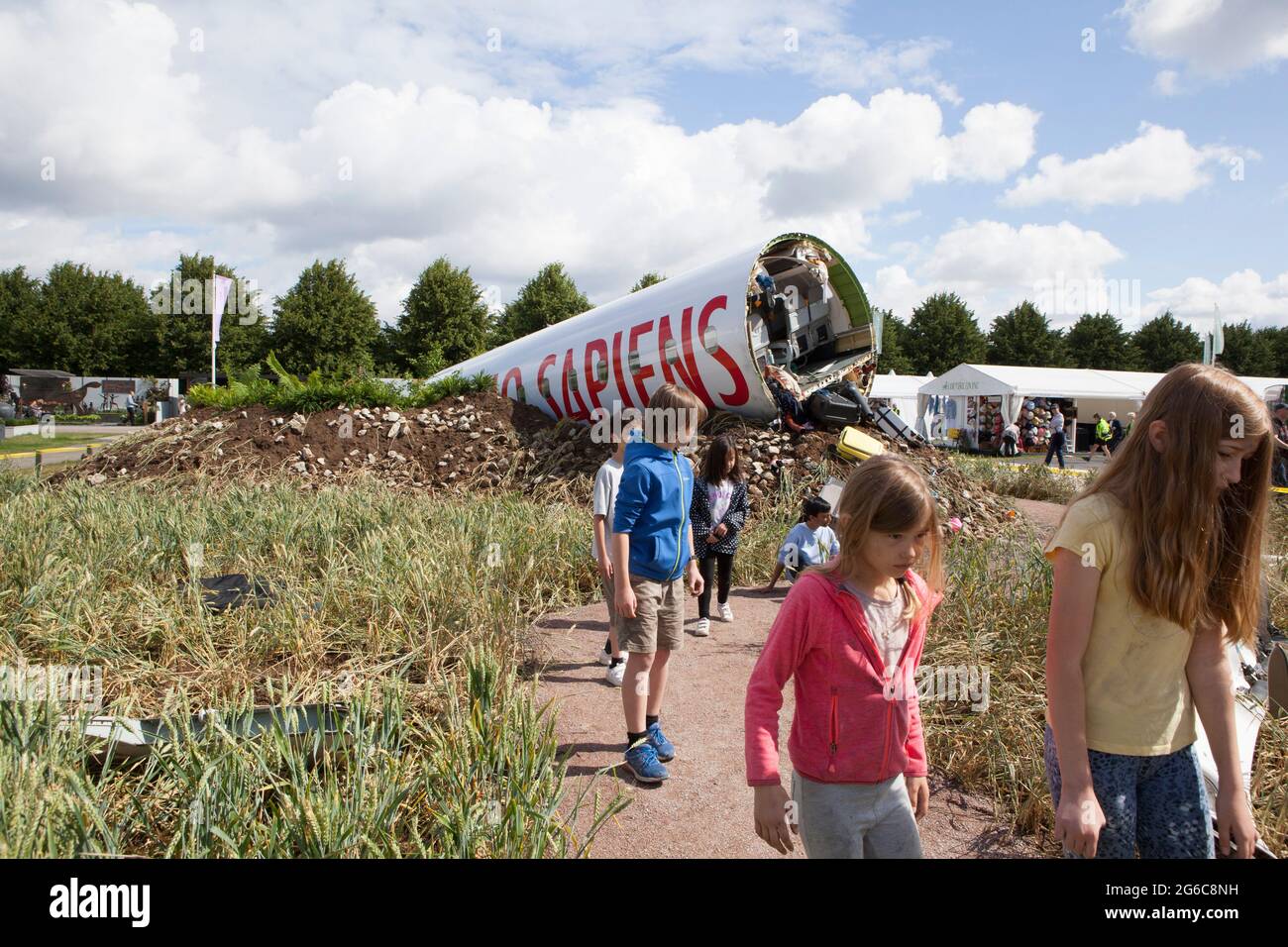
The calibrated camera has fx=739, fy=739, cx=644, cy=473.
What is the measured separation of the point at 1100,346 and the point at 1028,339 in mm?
7126

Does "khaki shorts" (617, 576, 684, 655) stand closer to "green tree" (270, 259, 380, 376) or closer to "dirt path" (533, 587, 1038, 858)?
"dirt path" (533, 587, 1038, 858)

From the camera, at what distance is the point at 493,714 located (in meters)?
3.01

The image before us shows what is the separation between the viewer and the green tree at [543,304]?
1723 inches

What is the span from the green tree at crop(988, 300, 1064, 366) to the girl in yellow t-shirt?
58.5m

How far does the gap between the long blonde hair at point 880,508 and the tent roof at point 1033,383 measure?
25584mm

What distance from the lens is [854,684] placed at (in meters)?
1.79

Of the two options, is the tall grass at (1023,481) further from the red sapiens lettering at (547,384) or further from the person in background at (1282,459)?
the red sapiens lettering at (547,384)

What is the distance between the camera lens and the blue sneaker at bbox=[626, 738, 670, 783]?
3137mm

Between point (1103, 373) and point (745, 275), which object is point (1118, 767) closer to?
point (745, 275)

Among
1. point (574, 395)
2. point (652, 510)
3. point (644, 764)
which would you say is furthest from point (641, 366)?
point (644, 764)
